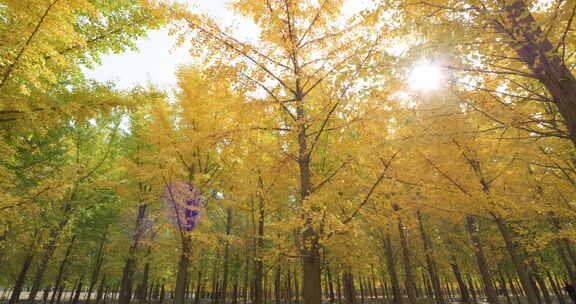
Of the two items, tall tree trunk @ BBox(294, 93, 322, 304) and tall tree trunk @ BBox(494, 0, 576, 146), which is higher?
tall tree trunk @ BBox(494, 0, 576, 146)

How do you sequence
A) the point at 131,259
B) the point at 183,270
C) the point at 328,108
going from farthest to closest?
the point at 131,259 < the point at 183,270 < the point at 328,108

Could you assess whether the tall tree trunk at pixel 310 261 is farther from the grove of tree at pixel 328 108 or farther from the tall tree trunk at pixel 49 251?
the tall tree trunk at pixel 49 251

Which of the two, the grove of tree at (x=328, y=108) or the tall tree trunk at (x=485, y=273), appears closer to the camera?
the grove of tree at (x=328, y=108)

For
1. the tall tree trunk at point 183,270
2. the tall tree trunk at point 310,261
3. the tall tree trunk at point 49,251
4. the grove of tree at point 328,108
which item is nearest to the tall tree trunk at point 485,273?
the grove of tree at point 328,108

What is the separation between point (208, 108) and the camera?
8391 mm

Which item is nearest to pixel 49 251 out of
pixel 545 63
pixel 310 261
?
pixel 310 261

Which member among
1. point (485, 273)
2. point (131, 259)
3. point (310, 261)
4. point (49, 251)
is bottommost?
point (485, 273)

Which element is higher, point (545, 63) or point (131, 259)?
point (545, 63)

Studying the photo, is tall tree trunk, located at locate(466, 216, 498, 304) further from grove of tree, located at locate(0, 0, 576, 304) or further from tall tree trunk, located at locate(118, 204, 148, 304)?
tall tree trunk, located at locate(118, 204, 148, 304)

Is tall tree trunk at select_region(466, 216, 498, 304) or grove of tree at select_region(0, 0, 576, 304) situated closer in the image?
grove of tree at select_region(0, 0, 576, 304)

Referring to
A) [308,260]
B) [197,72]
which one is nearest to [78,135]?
[197,72]

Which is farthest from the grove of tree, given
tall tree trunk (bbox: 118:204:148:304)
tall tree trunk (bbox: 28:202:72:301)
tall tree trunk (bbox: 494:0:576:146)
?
tall tree trunk (bbox: 118:204:148:304)

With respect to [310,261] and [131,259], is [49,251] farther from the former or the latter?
[310,261]

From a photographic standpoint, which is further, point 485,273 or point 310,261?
point 485,273
